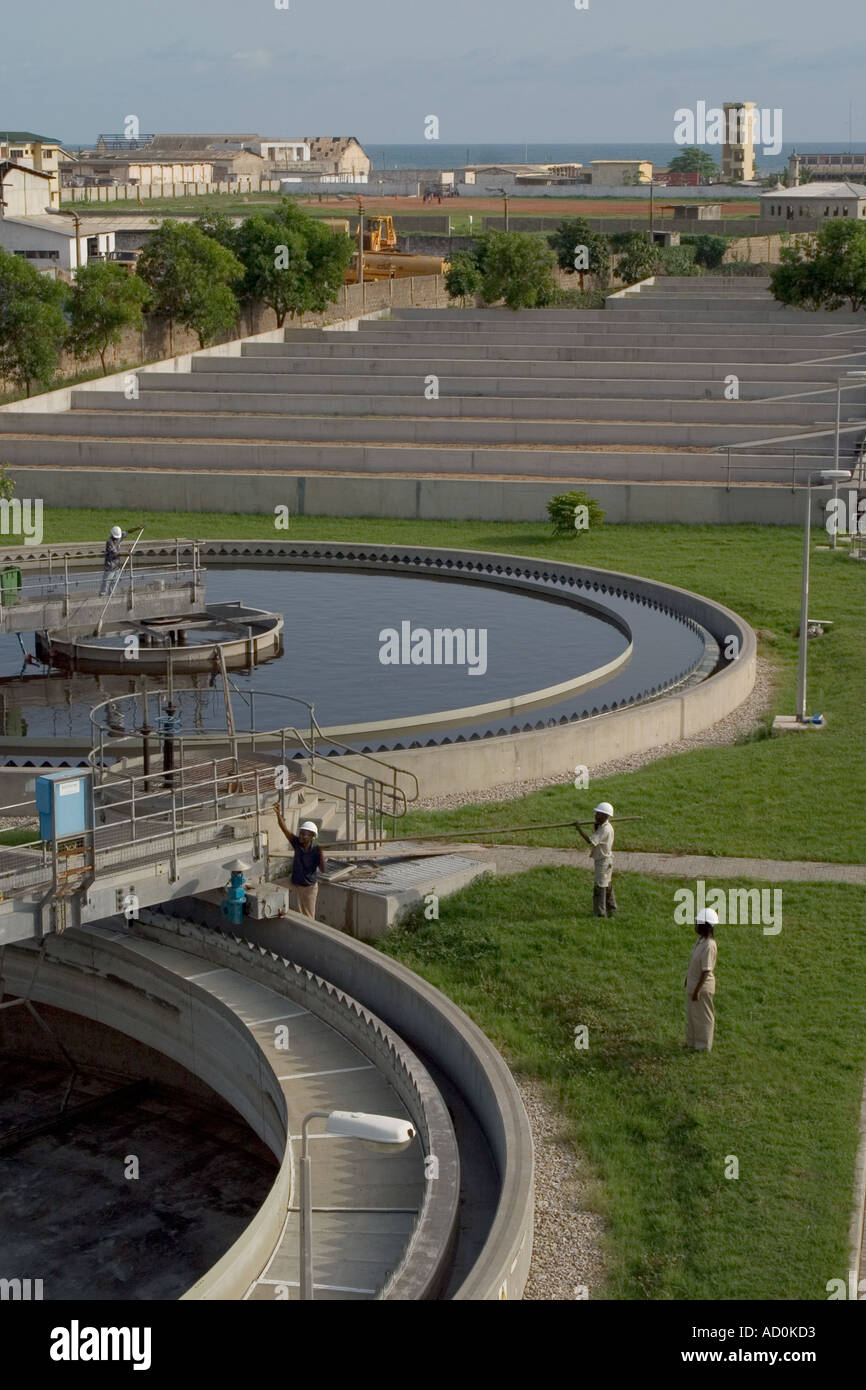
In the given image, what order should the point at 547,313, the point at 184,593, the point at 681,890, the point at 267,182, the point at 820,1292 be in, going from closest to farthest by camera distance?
1. the point at 820,1292
2. the point at 681,890
3. the point at 184,593
4. the point at 547,313
5. the point at 267,182

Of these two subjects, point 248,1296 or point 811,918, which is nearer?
point 248,1296

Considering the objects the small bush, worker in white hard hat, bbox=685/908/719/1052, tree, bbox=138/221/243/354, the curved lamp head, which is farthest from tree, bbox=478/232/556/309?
the curved lamp head

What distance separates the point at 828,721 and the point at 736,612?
7348 mm

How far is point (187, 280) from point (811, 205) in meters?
56.8

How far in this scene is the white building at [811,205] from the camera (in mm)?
103375

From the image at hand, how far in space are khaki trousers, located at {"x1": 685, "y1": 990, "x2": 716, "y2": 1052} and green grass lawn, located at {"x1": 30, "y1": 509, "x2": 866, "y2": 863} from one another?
4.73 meters

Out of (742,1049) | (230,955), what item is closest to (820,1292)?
(742,1049)

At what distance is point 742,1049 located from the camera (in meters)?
15.5

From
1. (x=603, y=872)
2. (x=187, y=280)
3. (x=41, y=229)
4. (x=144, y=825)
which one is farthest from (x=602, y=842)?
(x=41, y=229)

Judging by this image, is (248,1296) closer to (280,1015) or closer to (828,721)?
(280,1015)

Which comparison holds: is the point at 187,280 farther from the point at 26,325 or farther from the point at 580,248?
the point at 580,248

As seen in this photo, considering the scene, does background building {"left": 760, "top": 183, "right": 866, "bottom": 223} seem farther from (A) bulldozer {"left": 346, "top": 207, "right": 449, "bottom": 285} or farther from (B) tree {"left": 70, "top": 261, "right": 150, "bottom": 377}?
(B) tree {"left": 70, "top": 261, "right": 150, "bottom": 377}

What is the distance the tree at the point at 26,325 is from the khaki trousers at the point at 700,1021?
3974cm

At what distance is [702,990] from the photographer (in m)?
15.2
